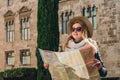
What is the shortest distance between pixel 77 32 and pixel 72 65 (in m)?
0.48

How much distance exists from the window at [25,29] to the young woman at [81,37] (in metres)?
21.6

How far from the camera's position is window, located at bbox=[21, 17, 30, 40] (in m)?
26.9

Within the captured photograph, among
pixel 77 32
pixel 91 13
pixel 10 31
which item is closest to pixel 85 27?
pixel 77 32

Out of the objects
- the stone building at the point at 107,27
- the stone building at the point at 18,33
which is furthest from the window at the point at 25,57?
the stone building at the point at 107,27

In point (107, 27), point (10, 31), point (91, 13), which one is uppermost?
point (91, 13)

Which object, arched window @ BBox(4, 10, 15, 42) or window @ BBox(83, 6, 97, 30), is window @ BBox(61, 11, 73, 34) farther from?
arched window @ BBox(4, 10, 15, 42)

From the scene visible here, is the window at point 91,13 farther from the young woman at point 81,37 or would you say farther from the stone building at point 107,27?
the young woman at point 81,37

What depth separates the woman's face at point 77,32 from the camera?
5.11 m

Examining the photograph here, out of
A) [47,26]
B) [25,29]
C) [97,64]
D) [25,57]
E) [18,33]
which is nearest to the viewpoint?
[97,64]

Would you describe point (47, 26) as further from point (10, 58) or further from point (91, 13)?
point (10, 58)

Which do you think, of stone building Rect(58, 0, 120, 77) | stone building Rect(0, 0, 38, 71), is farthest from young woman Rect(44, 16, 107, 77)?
stone building Rect(0, 0, 38, 71)

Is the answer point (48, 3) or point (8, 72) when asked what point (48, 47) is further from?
point (8, 72)

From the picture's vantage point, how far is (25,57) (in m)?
27.1

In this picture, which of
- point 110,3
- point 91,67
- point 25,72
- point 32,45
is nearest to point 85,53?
point 91,67
